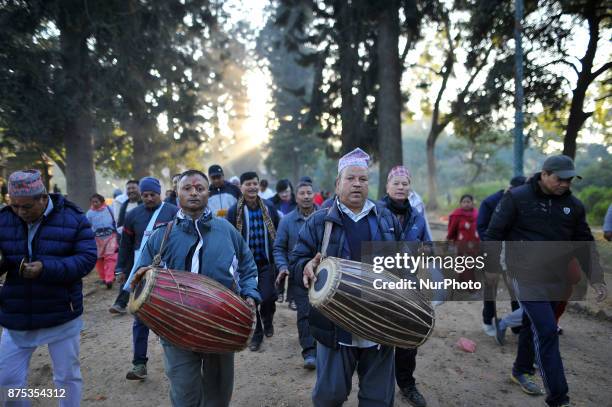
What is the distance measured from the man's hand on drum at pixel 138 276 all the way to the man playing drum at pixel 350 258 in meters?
1.00

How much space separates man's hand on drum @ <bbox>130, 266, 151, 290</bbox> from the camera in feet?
8.78

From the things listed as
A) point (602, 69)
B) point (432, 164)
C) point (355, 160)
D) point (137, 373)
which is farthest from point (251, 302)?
point (432, 164)

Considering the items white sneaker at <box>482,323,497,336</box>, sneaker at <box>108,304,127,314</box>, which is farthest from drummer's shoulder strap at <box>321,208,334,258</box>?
sneaker at <box>108,304,127,314</box>

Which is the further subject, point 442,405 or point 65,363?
point 442,405

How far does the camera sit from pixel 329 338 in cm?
275

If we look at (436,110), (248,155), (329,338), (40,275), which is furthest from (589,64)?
(248,155)

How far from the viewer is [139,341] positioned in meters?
4.32

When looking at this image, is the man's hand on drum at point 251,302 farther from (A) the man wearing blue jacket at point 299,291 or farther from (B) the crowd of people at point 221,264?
(A) the man wearing blue jacket at point 299,291

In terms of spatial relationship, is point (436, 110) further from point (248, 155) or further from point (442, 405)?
point (248, 155)

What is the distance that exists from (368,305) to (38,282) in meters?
2.41

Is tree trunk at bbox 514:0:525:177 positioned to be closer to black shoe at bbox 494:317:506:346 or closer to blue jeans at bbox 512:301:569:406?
black shoe at bbox 494:317:506:346

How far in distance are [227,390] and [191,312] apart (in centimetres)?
82

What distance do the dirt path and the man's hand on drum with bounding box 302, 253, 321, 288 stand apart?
71.3 inches

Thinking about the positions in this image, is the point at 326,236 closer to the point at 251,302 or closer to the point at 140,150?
the point at 251,302
